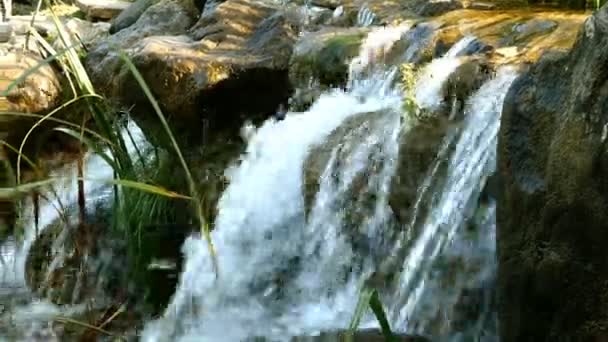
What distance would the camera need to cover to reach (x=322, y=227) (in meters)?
4.33

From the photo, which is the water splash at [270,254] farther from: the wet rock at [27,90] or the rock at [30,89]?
the rock at [30,89]

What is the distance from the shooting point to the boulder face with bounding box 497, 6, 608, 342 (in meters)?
2.40

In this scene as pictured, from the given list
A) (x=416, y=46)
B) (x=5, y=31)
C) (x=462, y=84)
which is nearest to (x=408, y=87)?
(x=462, y=84)

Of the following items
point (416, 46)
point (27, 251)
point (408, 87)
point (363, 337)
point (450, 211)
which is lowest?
point (27, 251)

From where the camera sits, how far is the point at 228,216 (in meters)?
4.97

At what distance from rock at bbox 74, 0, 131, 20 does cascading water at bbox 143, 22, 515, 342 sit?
662 cm

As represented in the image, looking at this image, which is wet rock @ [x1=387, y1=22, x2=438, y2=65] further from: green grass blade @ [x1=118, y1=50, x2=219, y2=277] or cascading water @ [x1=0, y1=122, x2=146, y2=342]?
green grass blade @ [x1=118, y1=50, x2=219, y2=277]

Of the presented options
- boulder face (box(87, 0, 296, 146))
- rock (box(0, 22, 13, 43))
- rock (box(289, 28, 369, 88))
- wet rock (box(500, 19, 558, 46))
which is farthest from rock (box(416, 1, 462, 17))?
rock (box(0, 22, 13, 43))

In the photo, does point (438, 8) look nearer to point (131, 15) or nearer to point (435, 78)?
point (435, 78)

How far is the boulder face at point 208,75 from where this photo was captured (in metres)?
5.55

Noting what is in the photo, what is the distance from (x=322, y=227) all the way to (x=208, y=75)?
1.63 m

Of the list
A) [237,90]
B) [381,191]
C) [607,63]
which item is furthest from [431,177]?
[237,90]

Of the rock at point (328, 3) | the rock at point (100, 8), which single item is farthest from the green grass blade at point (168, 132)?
the rock at point (100, 8)

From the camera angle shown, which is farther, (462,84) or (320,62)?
(320,62)
